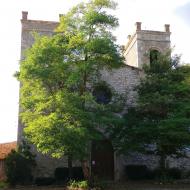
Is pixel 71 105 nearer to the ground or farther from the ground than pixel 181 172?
farther from the ground

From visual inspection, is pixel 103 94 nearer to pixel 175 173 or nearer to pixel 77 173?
pixel 77 173

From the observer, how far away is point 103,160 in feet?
77.9

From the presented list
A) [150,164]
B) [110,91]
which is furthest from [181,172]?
[110,91]

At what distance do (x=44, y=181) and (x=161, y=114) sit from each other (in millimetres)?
7752

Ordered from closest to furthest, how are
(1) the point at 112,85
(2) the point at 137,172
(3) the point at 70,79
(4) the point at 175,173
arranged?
(3) the point at 70,79, (2) the point at 137,172, (4) the point at 175,173, (1) the point at 112,85

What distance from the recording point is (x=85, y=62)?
733 inches

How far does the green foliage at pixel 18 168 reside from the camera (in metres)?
20.9

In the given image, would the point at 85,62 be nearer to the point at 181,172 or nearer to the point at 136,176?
the point at 136,176

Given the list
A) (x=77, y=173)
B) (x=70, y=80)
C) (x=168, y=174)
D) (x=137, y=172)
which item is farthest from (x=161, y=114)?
(x=70, y=80)

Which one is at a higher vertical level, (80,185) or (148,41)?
(148,41)

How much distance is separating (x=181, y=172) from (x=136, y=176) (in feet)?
10.5

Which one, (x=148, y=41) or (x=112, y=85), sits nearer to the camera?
(x=112, y=85)

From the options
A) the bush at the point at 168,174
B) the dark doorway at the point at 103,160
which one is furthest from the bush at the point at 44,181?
the bush at the point at 168,174

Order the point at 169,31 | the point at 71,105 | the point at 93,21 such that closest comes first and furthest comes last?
the point at 71,105, the point at 93,21, the point at 169,31
